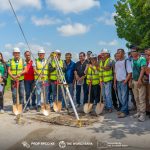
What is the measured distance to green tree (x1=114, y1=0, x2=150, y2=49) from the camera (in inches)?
1073

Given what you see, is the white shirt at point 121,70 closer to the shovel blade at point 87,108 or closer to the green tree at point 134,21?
the shovel blade at point 87,108

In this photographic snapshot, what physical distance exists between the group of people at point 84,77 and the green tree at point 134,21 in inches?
590

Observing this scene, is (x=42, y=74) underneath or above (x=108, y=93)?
above

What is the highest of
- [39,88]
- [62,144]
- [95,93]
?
[39,88]

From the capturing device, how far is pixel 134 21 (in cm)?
2870

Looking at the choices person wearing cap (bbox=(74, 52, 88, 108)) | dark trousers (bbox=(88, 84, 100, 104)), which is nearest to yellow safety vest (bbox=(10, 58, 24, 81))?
person wearing cap (bbox=(74, 52, 88, 108))

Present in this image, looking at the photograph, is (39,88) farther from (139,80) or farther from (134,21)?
(134,21)

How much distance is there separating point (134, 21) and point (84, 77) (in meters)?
17.7

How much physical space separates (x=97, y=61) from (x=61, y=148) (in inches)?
197

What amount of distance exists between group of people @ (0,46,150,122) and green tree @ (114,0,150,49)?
15.0 m

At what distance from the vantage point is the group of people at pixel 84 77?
10273 millimetres

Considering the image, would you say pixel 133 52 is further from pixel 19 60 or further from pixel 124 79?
pixel 19 60

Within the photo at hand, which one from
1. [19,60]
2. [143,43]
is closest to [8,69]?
[19,60]

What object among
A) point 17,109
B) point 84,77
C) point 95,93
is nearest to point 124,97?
point 95,93
